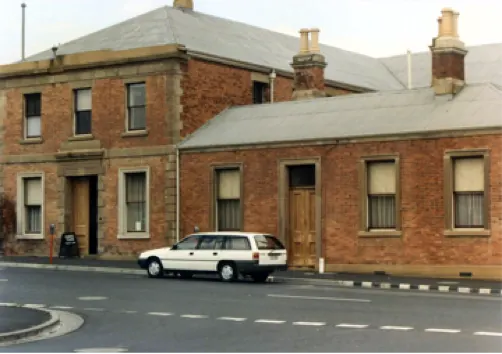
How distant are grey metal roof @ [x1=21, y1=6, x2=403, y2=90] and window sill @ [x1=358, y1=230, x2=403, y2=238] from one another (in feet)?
35.5

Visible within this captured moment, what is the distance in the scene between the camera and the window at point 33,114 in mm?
41250

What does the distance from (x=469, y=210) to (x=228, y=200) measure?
9261 millimetres

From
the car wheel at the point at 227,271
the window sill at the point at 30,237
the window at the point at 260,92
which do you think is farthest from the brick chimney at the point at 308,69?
the car wheel at the point at 227,271

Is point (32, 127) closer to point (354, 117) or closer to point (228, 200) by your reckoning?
point (228, 200)

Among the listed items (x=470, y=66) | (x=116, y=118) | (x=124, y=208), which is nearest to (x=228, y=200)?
(x=124, y=208)

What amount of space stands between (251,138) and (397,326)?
1973 cm

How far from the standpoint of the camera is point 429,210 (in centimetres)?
3097

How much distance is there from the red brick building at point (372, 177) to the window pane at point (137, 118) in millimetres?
2326

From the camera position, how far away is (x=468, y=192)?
30.5 metres

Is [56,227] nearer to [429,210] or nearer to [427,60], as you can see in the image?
[429,210]

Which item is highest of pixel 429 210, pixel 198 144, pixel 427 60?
pixel 427 60

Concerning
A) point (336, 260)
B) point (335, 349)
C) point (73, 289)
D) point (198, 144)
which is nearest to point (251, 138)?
point (198, 144)

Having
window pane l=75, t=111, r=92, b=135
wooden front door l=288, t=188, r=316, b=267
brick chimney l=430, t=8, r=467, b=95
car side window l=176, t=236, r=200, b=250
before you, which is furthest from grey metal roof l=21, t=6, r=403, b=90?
car side window l=176, t=236, r=200, b=250

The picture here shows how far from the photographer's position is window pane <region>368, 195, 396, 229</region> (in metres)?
32.1
